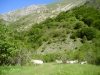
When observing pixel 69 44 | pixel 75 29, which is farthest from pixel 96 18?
pixel 69 44

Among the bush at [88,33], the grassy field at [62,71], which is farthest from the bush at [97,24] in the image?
the grassy field at [62,71]

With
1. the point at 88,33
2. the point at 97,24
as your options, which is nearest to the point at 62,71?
the point at 88,33

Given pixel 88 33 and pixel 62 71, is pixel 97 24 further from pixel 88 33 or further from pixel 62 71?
pixel 62 71

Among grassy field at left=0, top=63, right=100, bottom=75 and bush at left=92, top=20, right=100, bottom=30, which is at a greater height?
bush at left=92, top=20, right=100, bottom=30

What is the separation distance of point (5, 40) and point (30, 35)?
284 ft

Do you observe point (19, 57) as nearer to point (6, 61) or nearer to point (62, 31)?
point (6, 61)

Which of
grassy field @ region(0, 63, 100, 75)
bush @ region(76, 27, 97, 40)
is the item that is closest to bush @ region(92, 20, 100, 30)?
bush @ region(76, 27, 97, 40)

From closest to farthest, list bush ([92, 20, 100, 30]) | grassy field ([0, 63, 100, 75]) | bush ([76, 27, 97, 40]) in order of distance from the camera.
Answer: grassy field ([0, 63, 100, 75])
bush ([76, 27, 97, 40])
bush ([92, 20, 100, 30])

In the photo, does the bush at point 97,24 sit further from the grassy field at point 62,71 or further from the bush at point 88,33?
the grassy field at point 62,71

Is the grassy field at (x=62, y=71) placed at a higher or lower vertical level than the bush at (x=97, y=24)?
lower

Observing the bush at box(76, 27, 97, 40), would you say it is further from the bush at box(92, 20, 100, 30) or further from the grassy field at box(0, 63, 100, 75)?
the grassy field at box(0, 63, 100, 75)

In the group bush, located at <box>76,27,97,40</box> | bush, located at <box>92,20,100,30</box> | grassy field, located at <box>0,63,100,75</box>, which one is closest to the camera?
grassy field, located at <box>0,63,100,75</box>

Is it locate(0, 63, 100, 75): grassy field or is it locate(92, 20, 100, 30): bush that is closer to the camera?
locate(0, 63, 100, 75): grassy field

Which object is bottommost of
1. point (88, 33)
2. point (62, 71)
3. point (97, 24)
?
point (88, 33)
